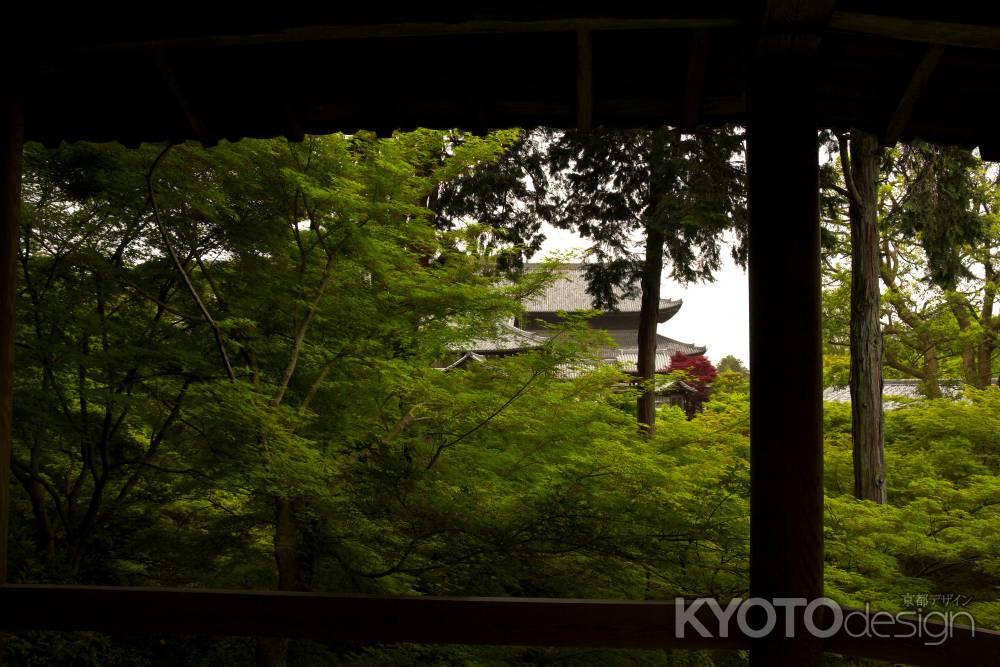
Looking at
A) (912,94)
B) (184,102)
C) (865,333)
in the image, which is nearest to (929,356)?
(865,333)

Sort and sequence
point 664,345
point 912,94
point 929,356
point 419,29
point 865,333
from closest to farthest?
1. point 419,29
2. point 912,94
3. point 865,333
4. point 929,356
5. point 664,345

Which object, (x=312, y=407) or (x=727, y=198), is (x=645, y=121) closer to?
(x=312, y=407)

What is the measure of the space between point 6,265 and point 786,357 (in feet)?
5.43

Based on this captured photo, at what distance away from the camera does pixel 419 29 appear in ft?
5.22

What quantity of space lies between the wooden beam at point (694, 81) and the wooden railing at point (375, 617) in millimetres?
1097

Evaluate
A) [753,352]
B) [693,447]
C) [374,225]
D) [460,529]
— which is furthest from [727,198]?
[753,352]

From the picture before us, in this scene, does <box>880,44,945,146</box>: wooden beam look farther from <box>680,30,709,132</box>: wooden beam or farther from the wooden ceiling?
<box>680,30,709,132</box>: wooden beam

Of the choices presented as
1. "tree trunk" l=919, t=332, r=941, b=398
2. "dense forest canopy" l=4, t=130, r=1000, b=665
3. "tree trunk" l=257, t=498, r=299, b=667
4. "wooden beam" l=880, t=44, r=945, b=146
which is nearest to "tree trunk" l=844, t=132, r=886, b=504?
"dense forest canopy" l=4, t=130, r=1000, b=665

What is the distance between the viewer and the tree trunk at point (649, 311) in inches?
316

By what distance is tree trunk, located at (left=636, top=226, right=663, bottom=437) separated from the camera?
8.02 meters

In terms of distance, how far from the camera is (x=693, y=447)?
209 inches

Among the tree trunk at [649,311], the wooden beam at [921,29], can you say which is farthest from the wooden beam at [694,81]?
the tree trunk at [649,311]

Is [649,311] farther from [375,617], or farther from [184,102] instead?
[375,617]

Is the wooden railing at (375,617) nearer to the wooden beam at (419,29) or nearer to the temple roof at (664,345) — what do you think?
the wooden beam at (419,29)
